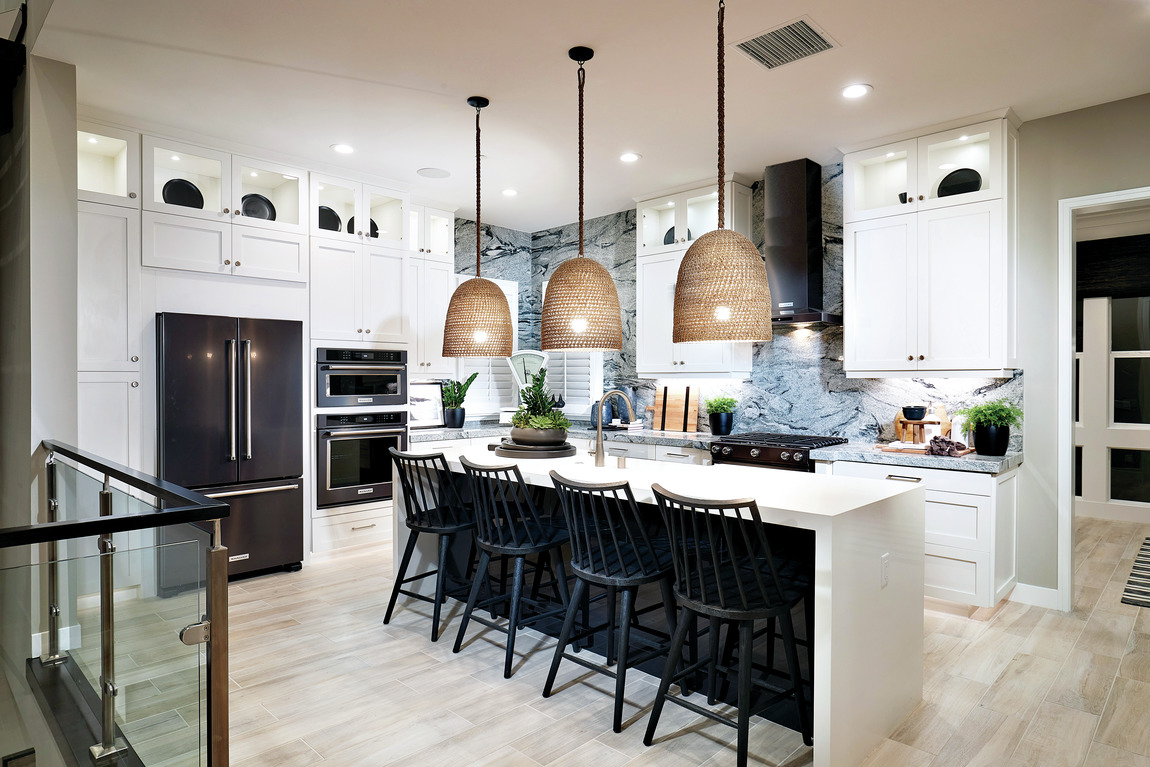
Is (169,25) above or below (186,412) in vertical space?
above

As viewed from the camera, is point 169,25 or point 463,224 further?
point 463,224

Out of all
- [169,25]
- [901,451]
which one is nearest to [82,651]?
[169,25]

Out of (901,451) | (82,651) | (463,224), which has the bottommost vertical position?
(82,651)

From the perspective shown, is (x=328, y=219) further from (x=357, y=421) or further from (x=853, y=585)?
(x=853, y=585)

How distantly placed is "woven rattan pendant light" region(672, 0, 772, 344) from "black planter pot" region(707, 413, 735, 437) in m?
2.70

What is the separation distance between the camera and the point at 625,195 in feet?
17.9

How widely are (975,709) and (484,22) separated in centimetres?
347

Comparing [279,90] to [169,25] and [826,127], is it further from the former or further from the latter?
[826,127]

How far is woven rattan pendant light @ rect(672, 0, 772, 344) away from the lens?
2.29 meters

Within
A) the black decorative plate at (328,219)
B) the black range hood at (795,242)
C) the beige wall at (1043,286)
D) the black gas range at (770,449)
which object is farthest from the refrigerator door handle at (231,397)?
the beige wall at (1043,286)

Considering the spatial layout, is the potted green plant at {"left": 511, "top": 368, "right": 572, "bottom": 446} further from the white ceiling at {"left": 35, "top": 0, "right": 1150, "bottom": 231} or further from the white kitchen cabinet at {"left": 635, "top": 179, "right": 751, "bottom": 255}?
the white kitchen cabinet at {"left": 635, "top": 179, "right": 751, "bottom": 255}

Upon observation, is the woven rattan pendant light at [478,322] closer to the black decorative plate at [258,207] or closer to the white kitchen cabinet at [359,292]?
the white kitchen cabinet at [359,292]

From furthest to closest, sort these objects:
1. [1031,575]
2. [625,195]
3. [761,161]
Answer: [625,195]
[761,161]
[1031,575]

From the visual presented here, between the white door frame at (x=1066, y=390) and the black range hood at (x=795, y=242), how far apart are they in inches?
49.9
